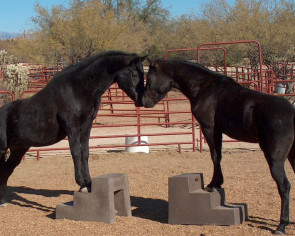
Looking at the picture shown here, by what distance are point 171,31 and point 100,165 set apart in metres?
28.5

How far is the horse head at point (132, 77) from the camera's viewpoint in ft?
16.2

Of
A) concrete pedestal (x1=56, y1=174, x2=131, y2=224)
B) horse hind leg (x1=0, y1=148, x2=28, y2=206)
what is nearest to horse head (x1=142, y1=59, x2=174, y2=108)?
concrete pedestal (x1=56, y1=174, x2=131, y2=224)

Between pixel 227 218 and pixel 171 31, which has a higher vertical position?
pixel 171 31

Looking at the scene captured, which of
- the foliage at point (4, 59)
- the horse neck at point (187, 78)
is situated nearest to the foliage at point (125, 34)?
the foliage at point (4, 59)

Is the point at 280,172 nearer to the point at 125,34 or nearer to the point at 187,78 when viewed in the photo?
the point at 187,78

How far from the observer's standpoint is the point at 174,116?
16.1 meters

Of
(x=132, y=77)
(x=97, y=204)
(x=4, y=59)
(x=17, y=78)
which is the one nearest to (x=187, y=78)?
(x=132, y=77)

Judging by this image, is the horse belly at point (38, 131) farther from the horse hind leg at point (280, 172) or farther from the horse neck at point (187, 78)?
the horse hind leg at point (280, 172)

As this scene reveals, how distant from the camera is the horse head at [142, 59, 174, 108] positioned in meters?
4.95

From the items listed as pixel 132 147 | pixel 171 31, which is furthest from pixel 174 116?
pixel 171 31

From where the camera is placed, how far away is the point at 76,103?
5.00 metres

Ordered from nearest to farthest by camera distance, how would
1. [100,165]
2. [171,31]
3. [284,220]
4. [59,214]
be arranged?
[284,220] < [59,214] < [100,165] < [171,31]

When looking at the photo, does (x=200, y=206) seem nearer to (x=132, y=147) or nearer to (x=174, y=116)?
(x=132, y=147)

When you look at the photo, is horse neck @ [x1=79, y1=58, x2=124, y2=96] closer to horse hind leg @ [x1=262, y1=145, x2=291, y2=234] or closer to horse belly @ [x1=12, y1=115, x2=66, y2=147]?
horse belly @ [x1=12, y1=115, x2=66, y2=147]
